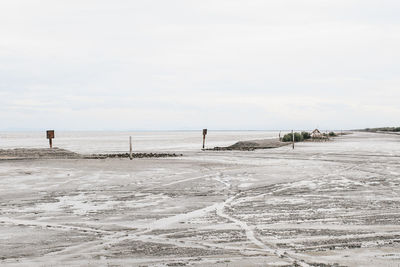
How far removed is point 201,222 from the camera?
7.96 meters

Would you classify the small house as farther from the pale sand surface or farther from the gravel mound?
the pale sand surface

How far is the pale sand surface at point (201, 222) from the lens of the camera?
5.77m

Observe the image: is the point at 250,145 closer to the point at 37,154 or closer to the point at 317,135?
→ the point at 37,154

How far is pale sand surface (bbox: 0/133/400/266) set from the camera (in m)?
5.77

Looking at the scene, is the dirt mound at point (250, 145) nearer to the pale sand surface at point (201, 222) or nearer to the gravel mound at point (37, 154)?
the gravel mound at point (37, 154)

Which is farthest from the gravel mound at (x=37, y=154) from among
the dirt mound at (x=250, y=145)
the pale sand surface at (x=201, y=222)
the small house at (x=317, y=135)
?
the small house at (x=317, y=135)

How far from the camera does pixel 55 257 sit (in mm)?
5777

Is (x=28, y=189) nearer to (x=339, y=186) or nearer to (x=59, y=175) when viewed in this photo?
(x=59, y=175)

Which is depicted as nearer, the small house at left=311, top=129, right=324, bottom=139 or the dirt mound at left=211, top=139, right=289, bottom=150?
the dirt mound at left=211, top=139, right=289, bottom=150

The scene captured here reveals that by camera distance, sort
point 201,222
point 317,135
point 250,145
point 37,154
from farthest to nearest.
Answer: point 317,135 < point 250,145 < point 37,154 < point 201,222

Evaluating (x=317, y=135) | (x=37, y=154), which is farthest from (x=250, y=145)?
(x=317, y=135)

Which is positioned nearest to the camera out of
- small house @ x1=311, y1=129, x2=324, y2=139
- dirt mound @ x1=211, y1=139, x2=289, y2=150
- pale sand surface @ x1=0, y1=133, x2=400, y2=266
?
pale sand surface @ x1=0, y1=133, x2=400, y2=266

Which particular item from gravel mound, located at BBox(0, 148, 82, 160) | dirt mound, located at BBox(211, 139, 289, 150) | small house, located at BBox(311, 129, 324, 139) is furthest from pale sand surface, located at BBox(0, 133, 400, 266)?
small house, located at BBox(311, 129, 324, 139)

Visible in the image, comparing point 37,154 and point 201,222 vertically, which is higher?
point 37,154
